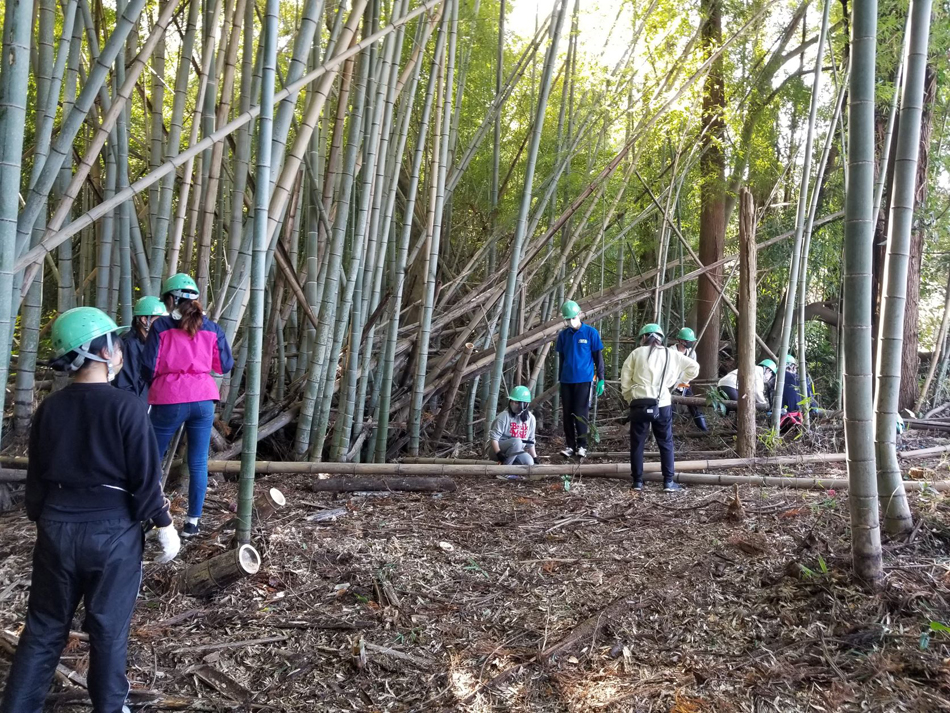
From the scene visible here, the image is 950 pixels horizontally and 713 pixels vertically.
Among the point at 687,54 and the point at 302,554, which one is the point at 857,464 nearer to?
the point at 302,554

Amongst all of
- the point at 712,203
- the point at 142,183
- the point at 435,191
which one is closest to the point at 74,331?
the point at 142,183

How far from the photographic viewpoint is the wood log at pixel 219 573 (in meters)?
2.85

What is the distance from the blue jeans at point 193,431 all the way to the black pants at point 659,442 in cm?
246

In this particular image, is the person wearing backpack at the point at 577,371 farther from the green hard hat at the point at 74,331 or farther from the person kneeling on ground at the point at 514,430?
the green hard hat at the point at 74,331

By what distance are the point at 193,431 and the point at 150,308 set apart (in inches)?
23.4

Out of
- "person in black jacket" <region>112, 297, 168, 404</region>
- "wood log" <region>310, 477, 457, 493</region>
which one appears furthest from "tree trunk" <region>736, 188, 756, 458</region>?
"person in black jacket" <region>112, 297, 168, 404</region>

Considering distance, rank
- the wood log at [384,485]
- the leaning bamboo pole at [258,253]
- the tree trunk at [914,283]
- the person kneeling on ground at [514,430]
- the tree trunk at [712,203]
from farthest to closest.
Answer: the tree trunk at [712,203] < the tree trunk at [914,283] < the person kneeling on ground at [514,430] < the wood log at [384,485] < the leaning bamboo pole at [258,253]

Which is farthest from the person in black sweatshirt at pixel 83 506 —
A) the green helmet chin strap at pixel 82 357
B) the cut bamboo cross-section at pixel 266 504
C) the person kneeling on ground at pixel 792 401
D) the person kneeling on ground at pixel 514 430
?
the person kneeling on ground at pixel 792 401

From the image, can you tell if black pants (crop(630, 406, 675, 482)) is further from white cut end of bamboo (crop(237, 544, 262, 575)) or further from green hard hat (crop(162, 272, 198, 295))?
green hard hat (crop(162, 272, 198, 295))

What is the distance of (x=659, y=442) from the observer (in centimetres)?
465

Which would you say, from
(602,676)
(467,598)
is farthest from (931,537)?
(467,598)

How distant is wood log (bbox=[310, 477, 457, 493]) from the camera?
171 inches

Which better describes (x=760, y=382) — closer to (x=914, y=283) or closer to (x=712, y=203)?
(x=914, y=283)

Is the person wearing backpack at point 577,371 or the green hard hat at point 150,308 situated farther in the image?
the person wearing backpack at point 577,371
